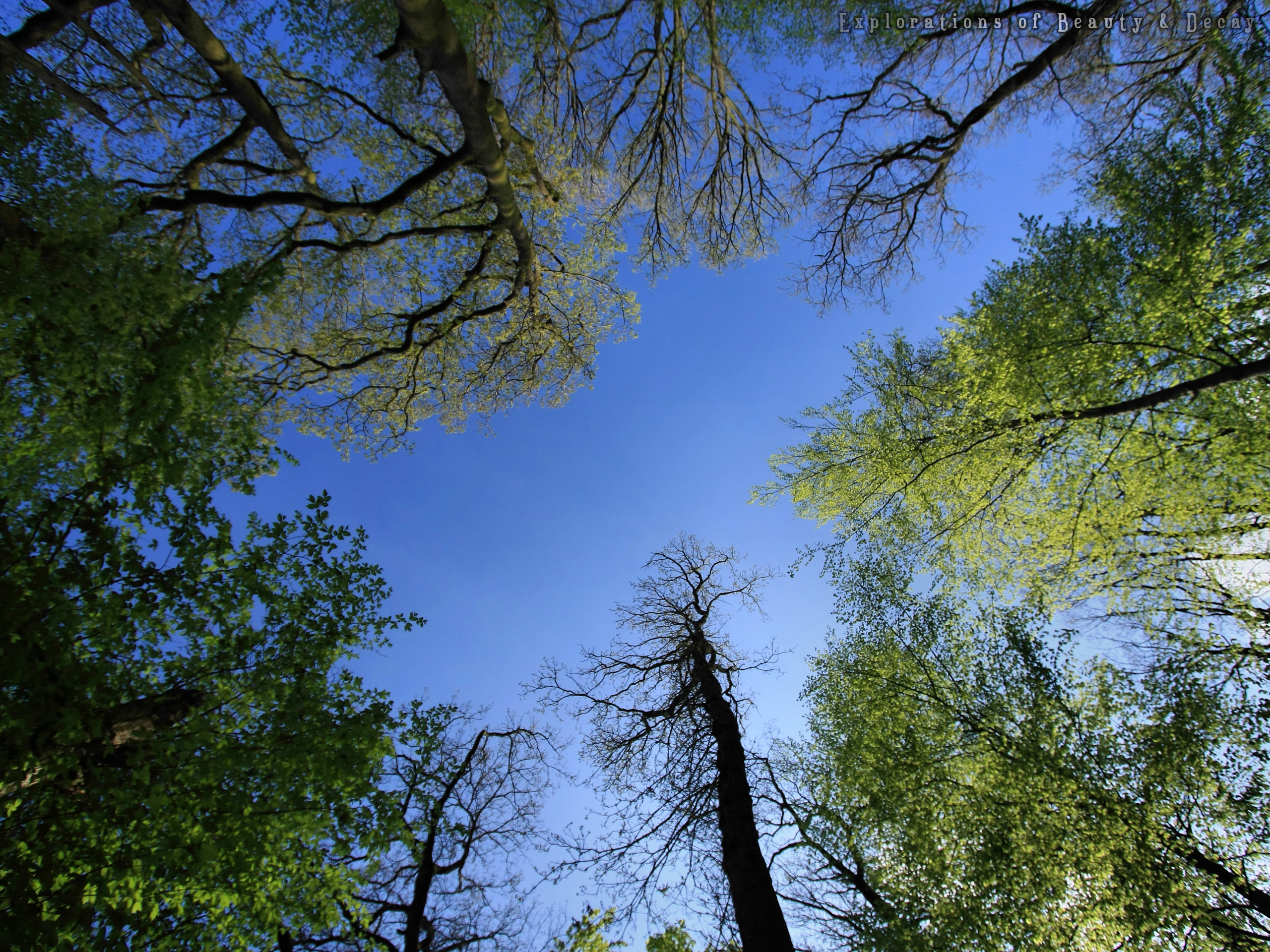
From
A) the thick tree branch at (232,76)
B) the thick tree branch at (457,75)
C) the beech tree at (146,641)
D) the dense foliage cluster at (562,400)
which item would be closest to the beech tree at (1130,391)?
the dense foliage cluster at (562,400)

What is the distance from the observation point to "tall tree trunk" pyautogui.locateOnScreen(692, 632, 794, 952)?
208 inches

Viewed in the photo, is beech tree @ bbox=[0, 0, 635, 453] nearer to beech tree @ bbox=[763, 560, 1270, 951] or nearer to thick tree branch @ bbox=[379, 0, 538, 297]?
thick tree branch @ bbox=[379, 0, 538, 297]

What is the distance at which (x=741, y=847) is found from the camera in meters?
5.99

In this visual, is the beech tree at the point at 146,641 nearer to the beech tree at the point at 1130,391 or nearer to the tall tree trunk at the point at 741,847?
the tall tree trunk at the point at 741,847

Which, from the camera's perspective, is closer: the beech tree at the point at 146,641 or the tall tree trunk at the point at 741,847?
the beech tree at the point at 146,641

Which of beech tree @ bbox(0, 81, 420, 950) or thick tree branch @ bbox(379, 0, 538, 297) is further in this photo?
thick tree branch @ bbox(379, 0, 538, 297)

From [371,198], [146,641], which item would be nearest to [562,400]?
[371,198]

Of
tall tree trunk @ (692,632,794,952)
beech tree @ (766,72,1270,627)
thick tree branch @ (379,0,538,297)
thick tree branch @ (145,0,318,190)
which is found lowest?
tall tree trunk @ (692,632,794,952)

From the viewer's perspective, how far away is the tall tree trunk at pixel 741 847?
528cm

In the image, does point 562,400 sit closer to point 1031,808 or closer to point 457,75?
point 457,75

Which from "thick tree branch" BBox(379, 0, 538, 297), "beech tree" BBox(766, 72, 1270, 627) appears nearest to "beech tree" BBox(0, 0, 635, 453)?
"thick tree branch" BBox(379, 0, 538, 297)

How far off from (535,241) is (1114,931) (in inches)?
584

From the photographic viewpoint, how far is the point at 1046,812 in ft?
22.8

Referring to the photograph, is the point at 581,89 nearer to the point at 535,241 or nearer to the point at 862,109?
the point at 535,241
